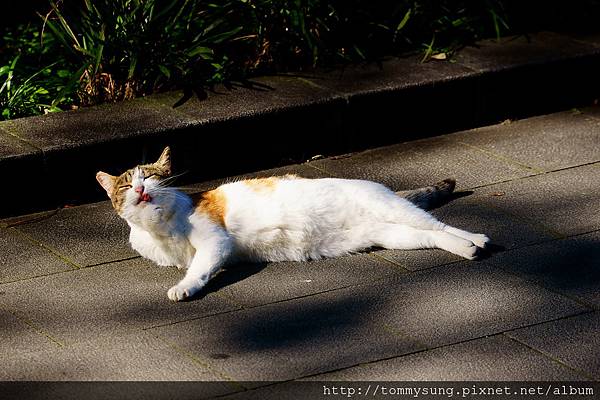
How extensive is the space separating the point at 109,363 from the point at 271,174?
2463 millimetres

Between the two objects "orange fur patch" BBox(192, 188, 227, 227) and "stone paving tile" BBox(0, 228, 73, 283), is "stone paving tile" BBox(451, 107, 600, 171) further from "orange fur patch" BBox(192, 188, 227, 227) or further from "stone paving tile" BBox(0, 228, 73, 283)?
"stone paving tile" BBox(0, 228, 73, 283)

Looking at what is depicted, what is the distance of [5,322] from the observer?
4633 mm

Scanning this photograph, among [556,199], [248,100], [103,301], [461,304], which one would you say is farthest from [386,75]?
[103,301]

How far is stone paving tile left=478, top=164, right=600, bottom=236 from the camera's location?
554cm

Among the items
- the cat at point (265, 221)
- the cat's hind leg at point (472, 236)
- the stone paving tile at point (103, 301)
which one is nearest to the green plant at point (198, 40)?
the cat at point (265, 221)

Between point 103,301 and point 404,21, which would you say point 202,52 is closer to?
point 404,21

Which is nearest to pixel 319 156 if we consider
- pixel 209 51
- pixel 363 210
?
pixel 209 51

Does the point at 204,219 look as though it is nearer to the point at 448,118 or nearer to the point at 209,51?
the point at 209,51

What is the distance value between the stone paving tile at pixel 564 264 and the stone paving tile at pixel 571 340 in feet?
0.77

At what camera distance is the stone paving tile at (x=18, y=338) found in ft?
14.3

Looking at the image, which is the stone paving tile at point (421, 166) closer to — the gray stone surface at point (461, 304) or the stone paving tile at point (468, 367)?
the gray stone surface at point (461, 304)

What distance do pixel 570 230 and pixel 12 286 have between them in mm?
2891

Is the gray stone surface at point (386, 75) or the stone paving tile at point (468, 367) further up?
the gray stone surface at point (386, 75)

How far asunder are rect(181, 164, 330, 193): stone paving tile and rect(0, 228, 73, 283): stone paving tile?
1.13m
